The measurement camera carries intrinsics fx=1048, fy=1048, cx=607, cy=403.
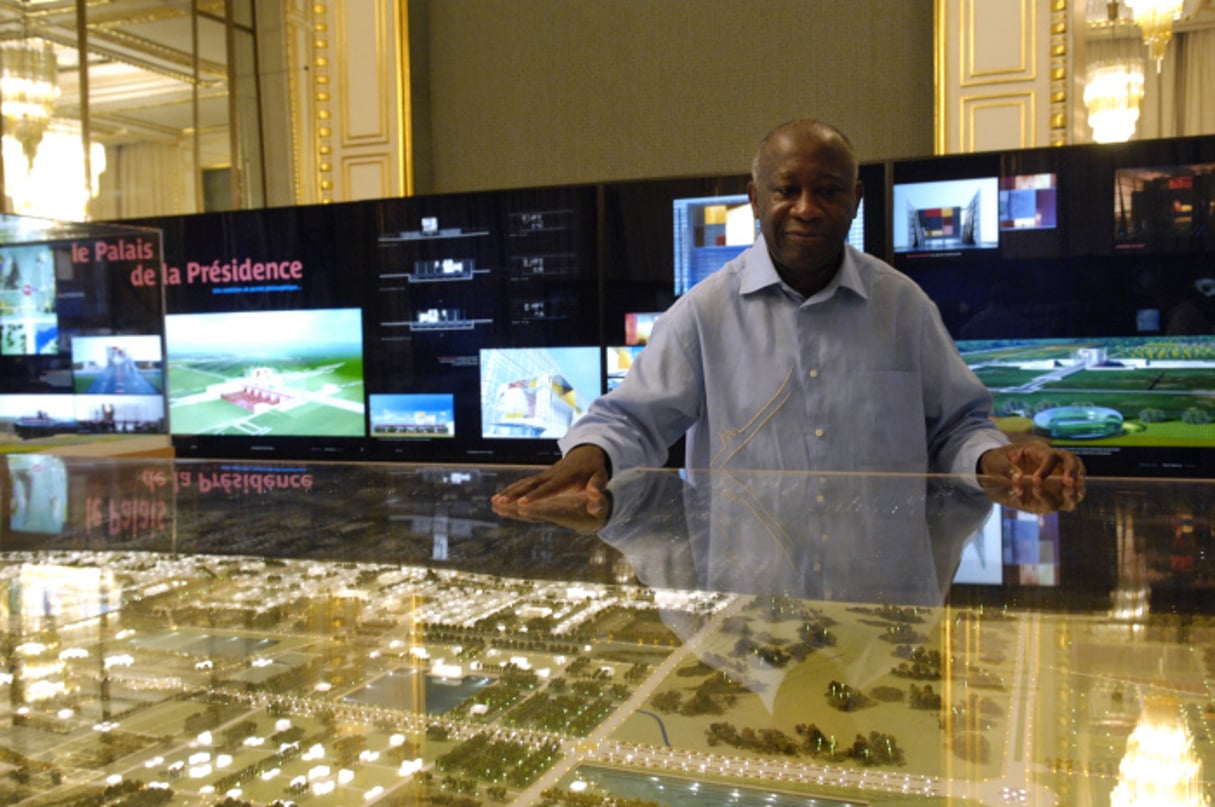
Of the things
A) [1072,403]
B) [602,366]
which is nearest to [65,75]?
[602,366]

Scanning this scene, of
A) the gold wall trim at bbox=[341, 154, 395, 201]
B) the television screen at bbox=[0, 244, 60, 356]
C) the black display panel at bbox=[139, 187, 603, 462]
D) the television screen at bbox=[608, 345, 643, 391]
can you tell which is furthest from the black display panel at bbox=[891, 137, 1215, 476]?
the television screen at bbox=[0, 244, 60, 356]

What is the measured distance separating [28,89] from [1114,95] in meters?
6.51

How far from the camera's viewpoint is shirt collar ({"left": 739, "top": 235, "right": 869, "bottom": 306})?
7.43 ft

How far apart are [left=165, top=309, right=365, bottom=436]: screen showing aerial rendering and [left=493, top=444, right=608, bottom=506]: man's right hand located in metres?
3.80

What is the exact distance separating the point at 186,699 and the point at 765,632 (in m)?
0.51

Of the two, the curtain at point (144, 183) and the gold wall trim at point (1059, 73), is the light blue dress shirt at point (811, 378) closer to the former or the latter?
the gold wall trim at point (1059, 73)

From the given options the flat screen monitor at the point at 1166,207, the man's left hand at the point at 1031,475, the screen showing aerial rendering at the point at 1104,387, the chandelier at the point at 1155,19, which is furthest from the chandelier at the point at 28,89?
the man's left hand at the point at 1031,475

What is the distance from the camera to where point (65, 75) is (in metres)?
6.98

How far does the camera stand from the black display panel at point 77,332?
4.65 m

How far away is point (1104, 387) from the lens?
430cm

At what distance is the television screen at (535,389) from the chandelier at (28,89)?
3.73 meters

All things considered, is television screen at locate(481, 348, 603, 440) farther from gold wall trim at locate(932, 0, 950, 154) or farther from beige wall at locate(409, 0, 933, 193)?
gold wall trim at locate(932, 0, 950, 154)

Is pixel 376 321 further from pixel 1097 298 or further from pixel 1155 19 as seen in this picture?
pixel 1155 19

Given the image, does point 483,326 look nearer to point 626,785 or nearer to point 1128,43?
point 1128,43
